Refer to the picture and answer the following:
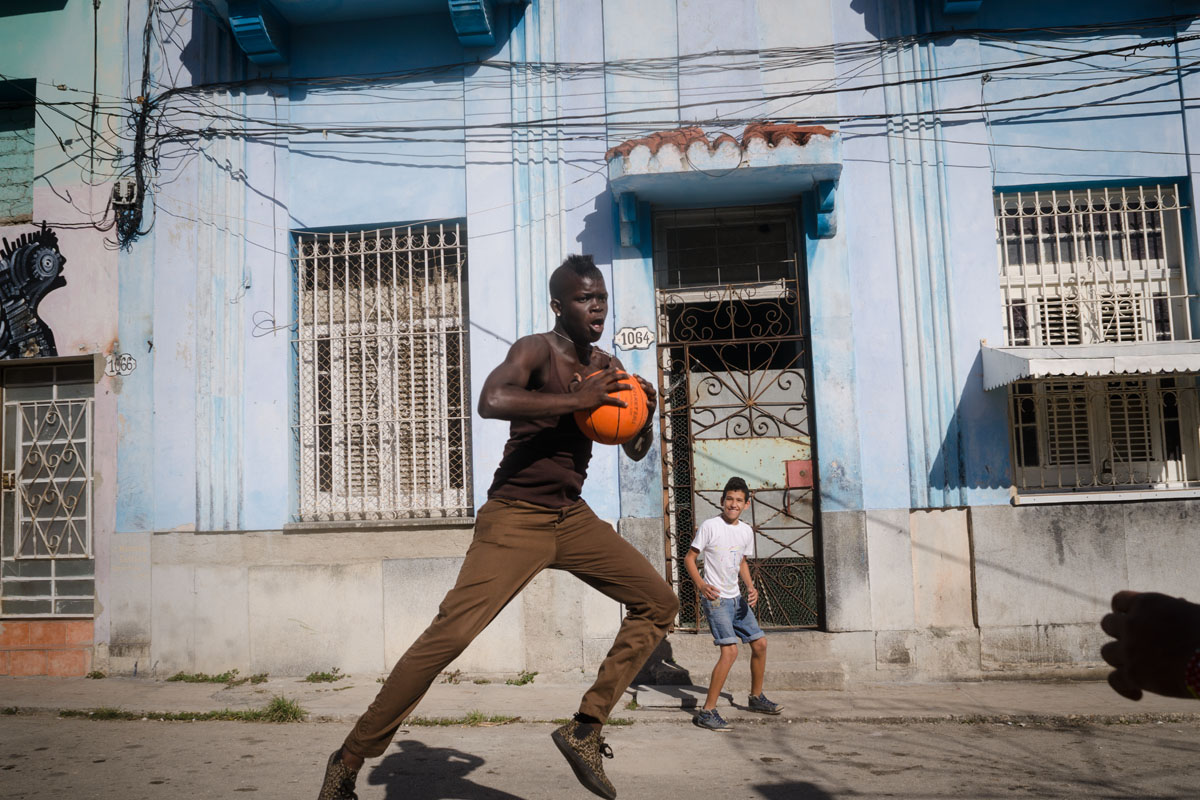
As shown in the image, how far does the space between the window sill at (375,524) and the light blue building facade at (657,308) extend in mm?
27

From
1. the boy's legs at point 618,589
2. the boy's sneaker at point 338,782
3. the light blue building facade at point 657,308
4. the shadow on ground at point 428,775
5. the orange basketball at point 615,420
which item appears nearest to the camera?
the boy's sneaker at point 338,782

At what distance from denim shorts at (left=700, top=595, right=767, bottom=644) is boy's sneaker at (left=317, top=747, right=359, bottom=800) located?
10.1 feet

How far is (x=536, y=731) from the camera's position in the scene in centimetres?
612

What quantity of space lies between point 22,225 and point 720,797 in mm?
7930

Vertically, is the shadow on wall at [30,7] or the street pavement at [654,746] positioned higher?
the shadow on wall at [30,7]

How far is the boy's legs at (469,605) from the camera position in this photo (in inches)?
145

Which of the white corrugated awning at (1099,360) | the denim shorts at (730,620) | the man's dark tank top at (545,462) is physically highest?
the white corrugated awning at (1099,360)

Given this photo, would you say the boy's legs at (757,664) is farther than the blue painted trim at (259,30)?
No

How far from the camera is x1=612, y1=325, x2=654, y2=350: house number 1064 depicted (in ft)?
26.1

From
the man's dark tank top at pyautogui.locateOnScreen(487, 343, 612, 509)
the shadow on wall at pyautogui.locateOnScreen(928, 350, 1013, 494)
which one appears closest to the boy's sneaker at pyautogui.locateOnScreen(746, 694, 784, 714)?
the shadow on wall at pyautogui.locateOnScreen(928, 350, 1013, 494)

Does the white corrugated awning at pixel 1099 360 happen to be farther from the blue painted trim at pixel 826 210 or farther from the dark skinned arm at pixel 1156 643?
the dark skinned arm at pixel 1156 643

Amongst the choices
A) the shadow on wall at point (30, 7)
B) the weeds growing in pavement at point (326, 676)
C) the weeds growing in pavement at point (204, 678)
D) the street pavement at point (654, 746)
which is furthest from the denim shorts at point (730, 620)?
the shadow on wall at point (30, 7)

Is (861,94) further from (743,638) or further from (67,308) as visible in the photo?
(67,308)

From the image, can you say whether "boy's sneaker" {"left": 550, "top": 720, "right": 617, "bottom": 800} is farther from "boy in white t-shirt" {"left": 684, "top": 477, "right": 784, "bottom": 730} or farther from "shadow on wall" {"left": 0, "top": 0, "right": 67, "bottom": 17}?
"shadow on wall" {"left": 0, "top": 0, "right": 67, "bottom": 17}
